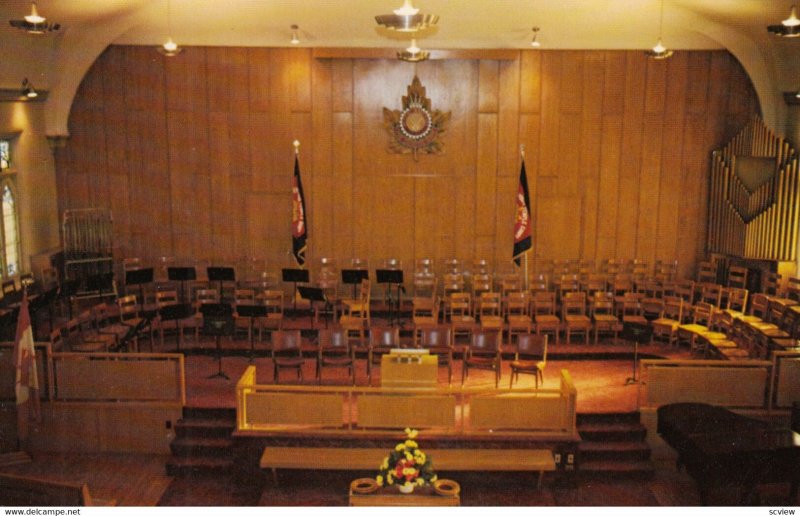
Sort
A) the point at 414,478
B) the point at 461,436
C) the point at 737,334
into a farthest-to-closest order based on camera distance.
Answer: the point at 737,334, the point at 461,436, the point at 414,478

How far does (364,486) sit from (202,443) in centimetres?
281

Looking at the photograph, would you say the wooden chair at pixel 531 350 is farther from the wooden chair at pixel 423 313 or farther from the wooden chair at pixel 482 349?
the wooden chair at pixel 423 313

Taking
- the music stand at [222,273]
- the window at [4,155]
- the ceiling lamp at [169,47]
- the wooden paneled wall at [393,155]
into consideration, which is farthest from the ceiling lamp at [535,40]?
the window at [4,155]

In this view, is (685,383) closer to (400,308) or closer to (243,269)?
(400,308)

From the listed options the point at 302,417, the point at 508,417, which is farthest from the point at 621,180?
the point at 302,417

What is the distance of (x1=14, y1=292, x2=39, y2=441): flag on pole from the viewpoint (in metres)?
9.76

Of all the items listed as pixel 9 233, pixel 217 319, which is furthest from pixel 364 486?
pixel 9 233

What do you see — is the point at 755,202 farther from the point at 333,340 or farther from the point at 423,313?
the point at 333,340

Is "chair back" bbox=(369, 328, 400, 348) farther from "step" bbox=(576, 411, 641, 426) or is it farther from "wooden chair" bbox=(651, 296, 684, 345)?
"wooden chair" bbox=(651, 296, 684, 345)

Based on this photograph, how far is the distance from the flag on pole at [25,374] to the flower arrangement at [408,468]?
16.3ft

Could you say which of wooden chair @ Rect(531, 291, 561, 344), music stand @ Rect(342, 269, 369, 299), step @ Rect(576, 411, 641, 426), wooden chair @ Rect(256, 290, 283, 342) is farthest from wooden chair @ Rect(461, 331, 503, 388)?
wooden chair @ Rect(256, 290, 283, 342)

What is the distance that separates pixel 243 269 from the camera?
16250 millimetres

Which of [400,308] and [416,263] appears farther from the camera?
[416,263]

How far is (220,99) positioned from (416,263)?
17.6 feet
